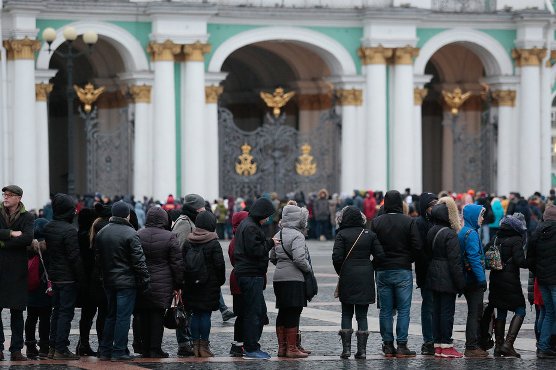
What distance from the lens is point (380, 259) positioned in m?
18.1

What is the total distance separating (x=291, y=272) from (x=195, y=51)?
23.6m

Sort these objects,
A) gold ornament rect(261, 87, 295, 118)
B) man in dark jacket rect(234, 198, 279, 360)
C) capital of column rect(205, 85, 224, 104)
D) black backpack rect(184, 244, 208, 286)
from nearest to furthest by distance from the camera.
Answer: black backpack rect(184, 244, 208, 286)
man in dark jacket rect(234, 198, 279, 360)
capital of column rect(205, 85, 224, 104)
gold ornament rect(261, 87, 295, 118)

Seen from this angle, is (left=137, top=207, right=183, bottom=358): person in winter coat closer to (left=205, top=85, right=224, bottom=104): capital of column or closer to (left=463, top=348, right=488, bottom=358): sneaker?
(left=463, top=348, right=488, bottom=358): sneaker

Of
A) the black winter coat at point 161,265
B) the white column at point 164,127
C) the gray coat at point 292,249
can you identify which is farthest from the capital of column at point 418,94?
the black winter coat at point 161,265

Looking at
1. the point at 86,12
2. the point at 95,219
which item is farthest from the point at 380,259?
the point at 86,12

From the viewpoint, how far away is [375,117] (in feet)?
143

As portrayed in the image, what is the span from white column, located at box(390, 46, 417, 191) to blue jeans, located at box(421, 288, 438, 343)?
25.2 meters

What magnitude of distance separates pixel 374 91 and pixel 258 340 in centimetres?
2550

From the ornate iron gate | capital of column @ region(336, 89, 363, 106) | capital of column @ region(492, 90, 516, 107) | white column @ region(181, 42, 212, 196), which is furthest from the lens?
capital of column @ region(492, 90, 516, 107)

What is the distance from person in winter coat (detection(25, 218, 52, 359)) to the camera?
59.0 ft

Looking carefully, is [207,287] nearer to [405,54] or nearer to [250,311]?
[250,311]

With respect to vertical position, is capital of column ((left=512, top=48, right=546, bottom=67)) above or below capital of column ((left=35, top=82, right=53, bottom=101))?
above

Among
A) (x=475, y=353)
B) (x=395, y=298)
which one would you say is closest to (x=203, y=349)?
(x=395, y=298)

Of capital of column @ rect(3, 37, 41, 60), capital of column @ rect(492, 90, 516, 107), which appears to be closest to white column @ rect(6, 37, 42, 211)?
capital of column @ rect(3, 37, 41, 60)
